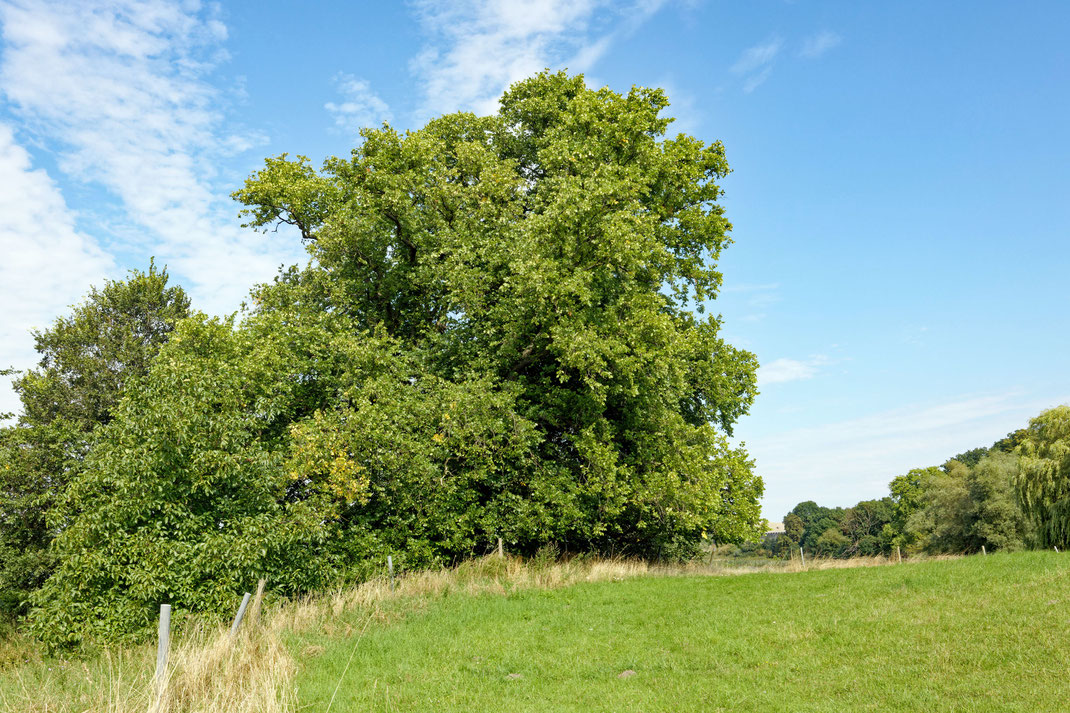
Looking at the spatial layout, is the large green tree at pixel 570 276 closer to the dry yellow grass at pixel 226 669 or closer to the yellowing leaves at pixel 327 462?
the yellowing leaves at pixel 327 462

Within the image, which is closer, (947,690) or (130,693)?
(130,693)

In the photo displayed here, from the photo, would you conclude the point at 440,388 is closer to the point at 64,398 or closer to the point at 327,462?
the point at 327,462

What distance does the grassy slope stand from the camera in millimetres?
9484

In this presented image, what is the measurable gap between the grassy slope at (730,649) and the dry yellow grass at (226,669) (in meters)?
0.55

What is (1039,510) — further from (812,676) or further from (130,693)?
(130,693)

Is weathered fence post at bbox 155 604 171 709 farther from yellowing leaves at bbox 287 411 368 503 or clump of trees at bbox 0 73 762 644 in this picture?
yellowing leaves at bbox 287 411 368 503

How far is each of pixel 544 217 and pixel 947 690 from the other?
625 inches

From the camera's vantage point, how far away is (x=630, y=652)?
12352 millimetres

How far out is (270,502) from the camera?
18.0 m

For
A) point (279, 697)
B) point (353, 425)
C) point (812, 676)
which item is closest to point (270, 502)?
point (353, 425)

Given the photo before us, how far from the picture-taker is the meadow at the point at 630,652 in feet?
29.7

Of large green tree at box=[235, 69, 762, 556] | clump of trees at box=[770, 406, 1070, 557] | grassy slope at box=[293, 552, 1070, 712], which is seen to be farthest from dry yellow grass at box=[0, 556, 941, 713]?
clump of trees at box=[770, 406, 1070, 557]

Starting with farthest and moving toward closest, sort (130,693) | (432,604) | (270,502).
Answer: (270,502), (432,604), (130,693)

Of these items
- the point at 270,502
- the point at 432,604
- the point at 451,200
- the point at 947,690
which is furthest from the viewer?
the point at 451,200
